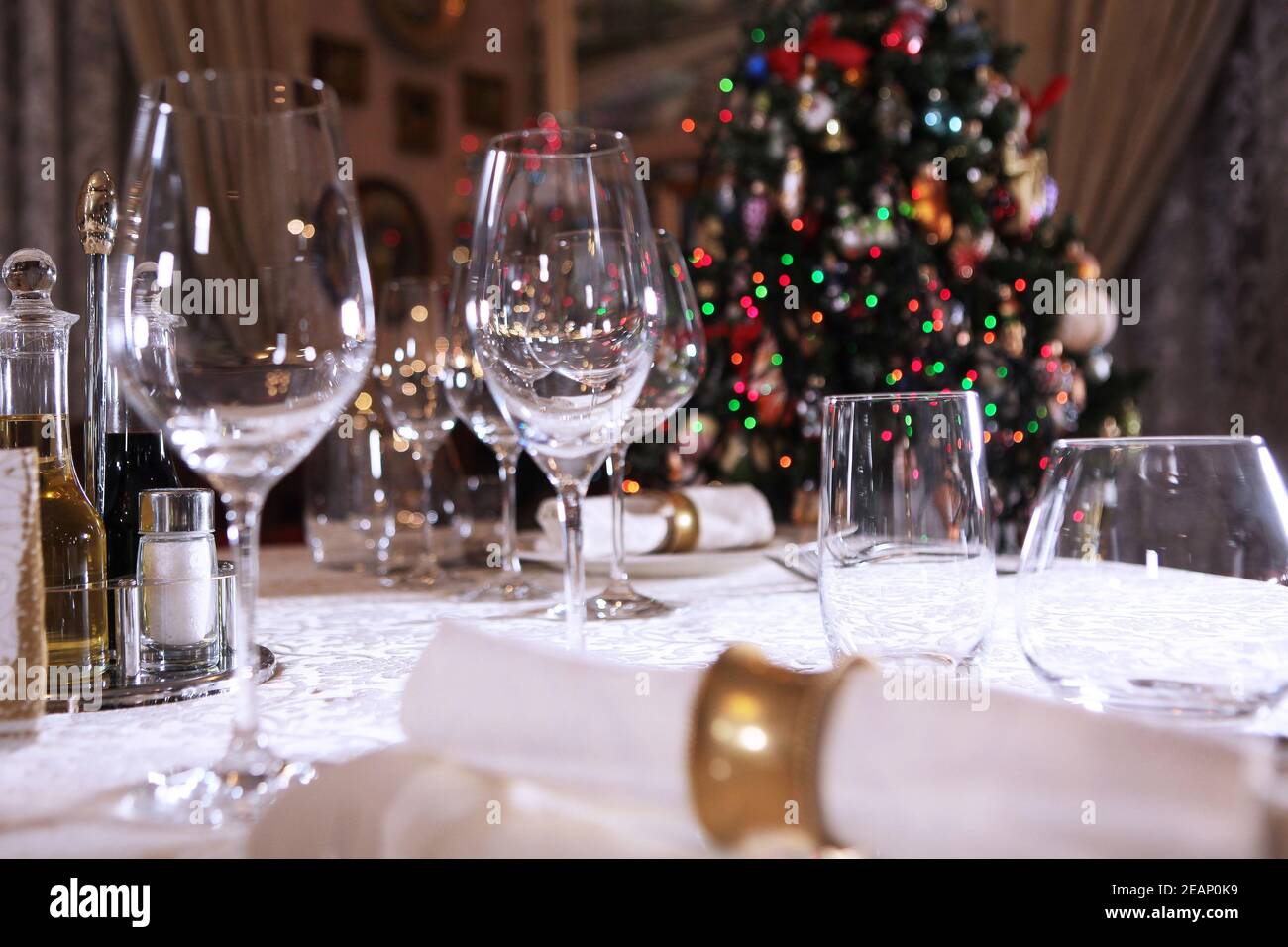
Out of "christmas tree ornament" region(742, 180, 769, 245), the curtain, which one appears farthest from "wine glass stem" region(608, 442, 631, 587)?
the curtain

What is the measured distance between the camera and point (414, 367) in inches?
44.6

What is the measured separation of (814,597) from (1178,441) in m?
0.51

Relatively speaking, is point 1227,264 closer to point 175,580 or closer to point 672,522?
point 672,522

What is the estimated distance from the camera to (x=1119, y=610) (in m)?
0.46

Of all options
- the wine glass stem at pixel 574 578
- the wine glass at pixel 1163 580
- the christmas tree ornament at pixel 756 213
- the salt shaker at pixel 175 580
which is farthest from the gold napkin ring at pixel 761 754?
the christmas tree ornament at pixel 756 213

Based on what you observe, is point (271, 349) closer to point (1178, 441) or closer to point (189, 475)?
point (1178, 441)

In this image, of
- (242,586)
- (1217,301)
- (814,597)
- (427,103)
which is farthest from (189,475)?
(1217,301)

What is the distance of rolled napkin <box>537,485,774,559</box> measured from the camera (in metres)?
1.09

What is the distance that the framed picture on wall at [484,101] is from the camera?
5.25 m

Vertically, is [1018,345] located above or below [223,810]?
above

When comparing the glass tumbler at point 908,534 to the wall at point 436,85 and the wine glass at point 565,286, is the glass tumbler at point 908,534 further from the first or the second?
the wall at point 436,85

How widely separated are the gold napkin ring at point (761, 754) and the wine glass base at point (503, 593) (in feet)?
2.01

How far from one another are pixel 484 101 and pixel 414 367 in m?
4.56

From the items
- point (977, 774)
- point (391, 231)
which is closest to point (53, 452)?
point (977, 774)
